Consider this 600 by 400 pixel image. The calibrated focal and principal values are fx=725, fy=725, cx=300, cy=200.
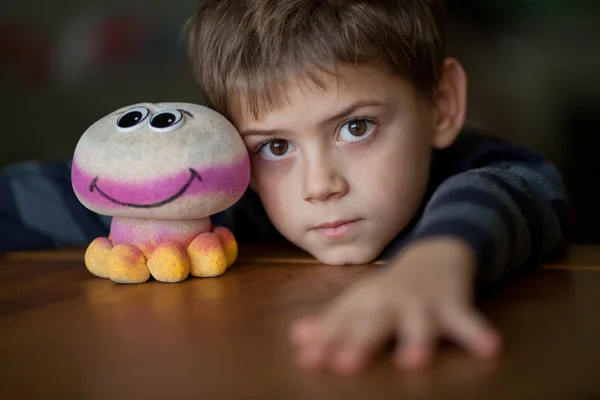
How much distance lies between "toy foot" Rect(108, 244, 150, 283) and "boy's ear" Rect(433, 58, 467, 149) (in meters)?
0.44

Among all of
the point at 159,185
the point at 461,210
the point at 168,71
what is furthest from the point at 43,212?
the point at 168,71

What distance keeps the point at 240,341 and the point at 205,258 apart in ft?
0.84

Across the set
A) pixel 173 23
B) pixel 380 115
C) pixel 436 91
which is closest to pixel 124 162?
pixel 380 115

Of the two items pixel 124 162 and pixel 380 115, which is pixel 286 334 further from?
pixel 380 115

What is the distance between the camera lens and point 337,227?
0.89 meters

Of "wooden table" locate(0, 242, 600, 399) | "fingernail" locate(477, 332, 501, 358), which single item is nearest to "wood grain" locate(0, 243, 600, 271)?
"wooden table" locate(0, 242, 600, 399)

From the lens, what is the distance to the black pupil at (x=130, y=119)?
78 cm

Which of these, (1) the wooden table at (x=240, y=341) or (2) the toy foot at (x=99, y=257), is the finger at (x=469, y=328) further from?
(2) the toy foot at (x=99, y=257)

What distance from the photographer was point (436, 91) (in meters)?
1.00

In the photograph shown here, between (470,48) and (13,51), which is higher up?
Answer: (13,51)

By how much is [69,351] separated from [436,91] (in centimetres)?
63

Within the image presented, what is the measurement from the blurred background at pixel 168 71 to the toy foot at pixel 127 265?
1.36m

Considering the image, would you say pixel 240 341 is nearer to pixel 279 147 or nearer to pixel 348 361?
pixel 348 361

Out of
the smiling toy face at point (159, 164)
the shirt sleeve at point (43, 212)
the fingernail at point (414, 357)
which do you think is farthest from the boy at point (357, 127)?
the shirt sleeve at point (43, 212)
